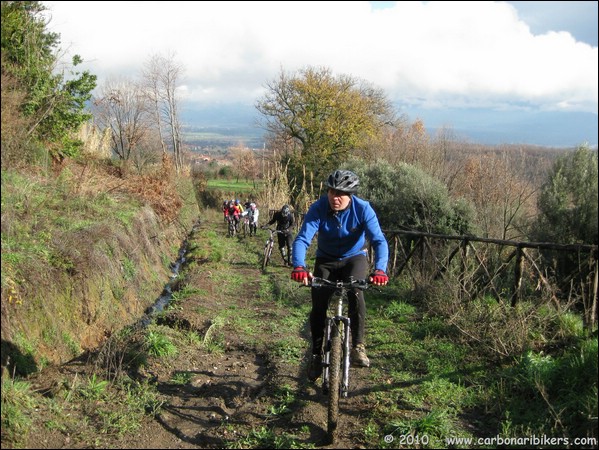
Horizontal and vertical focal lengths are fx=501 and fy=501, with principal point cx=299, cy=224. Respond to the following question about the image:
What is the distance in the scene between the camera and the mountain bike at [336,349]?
14.4ft

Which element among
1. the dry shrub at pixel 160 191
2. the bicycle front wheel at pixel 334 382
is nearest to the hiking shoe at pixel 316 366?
the bicycle front wheel at pixel 334 382

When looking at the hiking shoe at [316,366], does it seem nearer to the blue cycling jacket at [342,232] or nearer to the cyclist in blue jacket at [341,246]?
the cyclist in blue jacket at [341,246]

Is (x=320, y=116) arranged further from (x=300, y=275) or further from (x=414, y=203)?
(x=300, y=275)

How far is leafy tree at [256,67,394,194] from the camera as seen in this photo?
3672 cm

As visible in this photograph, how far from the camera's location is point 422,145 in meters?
23.3

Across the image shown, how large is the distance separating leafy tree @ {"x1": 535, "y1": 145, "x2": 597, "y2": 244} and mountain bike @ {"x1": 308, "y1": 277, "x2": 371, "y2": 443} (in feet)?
12.3

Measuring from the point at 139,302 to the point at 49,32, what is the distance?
6569 millimetres

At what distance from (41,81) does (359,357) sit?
9535mm

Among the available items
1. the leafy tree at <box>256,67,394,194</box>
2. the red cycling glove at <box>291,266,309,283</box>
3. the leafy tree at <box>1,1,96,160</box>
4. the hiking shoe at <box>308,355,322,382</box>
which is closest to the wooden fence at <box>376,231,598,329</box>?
the hiking shoe at <box>308,355,322,382</box>

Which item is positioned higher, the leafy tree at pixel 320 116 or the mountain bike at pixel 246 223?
the leafy tree at pixel 320 116

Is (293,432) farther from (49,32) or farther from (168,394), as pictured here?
(49,32)

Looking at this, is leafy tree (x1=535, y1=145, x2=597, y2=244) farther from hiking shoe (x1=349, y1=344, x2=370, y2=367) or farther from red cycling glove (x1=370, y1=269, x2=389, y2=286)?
hiking shoe (x1=349, y1=344, x2=370, y2=367)

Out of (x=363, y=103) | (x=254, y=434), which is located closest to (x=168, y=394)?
(x=254, y=434)

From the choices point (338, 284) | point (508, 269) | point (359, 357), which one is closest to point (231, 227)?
point (508, 269)
